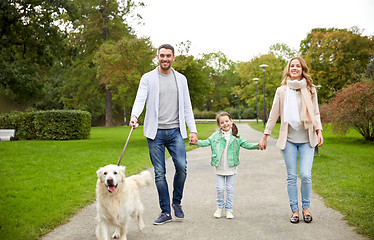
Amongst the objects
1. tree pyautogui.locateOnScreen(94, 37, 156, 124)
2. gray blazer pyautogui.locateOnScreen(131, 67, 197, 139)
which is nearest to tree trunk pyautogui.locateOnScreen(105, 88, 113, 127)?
tree pyautogui.locateOnScreen(94, 37, 156, 124)

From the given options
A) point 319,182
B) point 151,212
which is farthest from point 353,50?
point 151,212

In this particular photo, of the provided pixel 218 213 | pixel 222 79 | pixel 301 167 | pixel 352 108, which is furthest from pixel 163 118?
pixel 222 79

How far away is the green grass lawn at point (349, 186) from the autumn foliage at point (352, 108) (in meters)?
3.25

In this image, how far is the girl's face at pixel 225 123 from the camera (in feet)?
16.5

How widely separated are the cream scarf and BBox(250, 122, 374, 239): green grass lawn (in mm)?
1476

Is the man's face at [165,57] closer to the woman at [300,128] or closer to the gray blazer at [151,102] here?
the gray blazer at [151,102]

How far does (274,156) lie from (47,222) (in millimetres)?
8400

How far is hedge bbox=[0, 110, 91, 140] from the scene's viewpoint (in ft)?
69.4

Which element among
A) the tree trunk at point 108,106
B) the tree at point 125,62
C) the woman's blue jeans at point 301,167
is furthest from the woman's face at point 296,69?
the tree trunk at point 108,106

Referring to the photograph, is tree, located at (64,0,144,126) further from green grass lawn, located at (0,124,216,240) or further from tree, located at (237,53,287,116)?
green grass lawn, located at (0,124,216,240)

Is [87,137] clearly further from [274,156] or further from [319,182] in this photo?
[319,182]

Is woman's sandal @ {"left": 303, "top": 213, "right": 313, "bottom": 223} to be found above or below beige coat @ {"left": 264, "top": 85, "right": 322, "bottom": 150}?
below

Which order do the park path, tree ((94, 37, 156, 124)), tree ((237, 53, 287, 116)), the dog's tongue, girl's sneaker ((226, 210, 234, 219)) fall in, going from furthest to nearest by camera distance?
tree ((237, 53, 287, 116)), tree ((94, 37, 156, 124)), girl's sneaker ((226, 210, 234, 219)), the park path, the dog's tongue

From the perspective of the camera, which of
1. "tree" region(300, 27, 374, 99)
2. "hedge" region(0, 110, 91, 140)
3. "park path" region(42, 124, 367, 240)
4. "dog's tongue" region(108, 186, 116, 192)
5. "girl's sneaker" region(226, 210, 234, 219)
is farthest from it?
"tree" region(300, 27, 374, 99)
